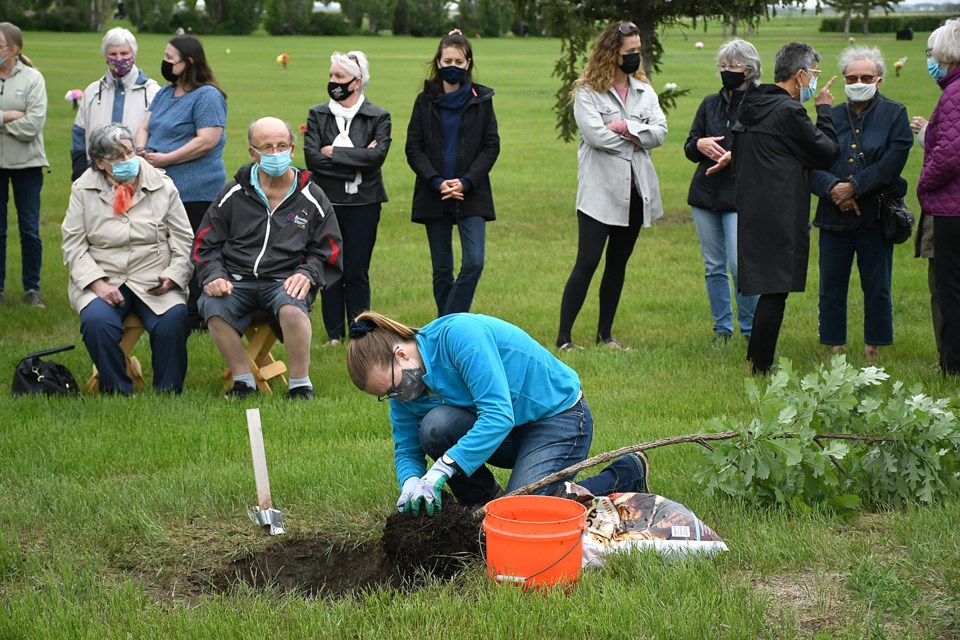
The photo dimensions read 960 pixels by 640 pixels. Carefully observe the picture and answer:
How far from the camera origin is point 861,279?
27.2ft

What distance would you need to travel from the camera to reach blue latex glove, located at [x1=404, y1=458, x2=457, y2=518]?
458 centimetres

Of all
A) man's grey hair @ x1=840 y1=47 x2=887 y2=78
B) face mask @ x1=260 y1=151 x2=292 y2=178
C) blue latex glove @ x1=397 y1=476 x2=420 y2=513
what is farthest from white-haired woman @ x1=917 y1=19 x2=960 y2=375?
blue latex glove @ x1=397 y1=476 x2=420 y2=513

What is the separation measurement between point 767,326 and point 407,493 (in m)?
3.76

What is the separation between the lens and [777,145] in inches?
294

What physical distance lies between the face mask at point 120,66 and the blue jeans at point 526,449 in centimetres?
540

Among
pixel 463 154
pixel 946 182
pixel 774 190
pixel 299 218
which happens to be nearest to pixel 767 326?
pixel 774 190

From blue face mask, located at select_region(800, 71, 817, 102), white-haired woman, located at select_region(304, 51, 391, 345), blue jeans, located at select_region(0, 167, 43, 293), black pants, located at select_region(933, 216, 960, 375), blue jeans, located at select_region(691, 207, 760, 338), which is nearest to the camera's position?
black pants, located at select_region(933, 216, 960, 375)

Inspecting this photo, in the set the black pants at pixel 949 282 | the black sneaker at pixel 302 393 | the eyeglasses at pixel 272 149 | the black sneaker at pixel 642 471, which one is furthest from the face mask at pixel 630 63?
the black sneaker at pixel 642 471

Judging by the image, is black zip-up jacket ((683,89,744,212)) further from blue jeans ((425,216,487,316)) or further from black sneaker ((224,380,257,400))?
black sneaker ((224,380,257,400))

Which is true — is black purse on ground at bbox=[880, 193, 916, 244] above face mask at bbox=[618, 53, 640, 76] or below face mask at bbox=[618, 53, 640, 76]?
below

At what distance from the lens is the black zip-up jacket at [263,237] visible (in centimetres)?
777

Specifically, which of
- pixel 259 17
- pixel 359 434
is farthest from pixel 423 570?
pixel 259 17

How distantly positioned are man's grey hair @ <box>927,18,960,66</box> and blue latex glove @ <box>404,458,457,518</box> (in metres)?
4.64

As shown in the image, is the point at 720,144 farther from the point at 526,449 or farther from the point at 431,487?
the point at 431,487
